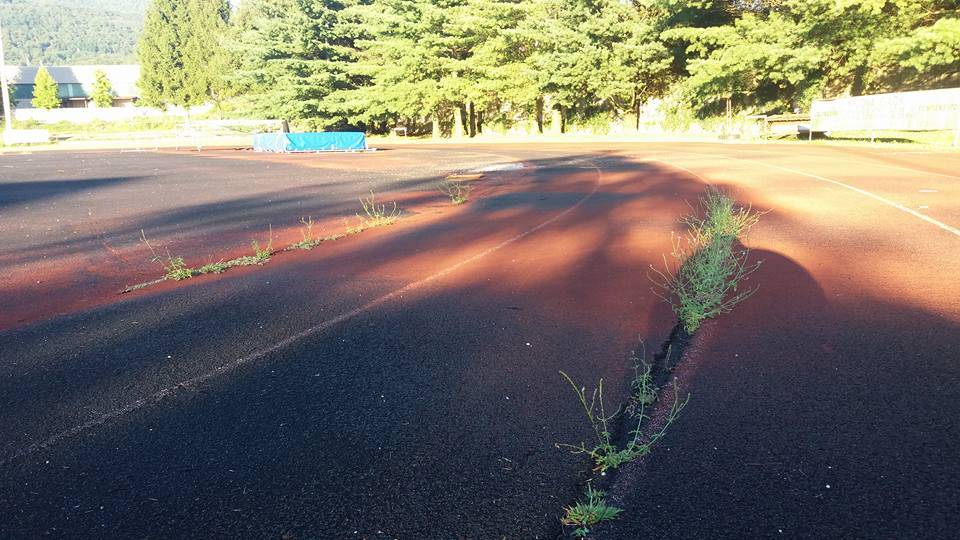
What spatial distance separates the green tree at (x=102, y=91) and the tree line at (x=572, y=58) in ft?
167

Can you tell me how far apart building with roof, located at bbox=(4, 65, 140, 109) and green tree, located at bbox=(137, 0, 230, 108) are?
1206 inches

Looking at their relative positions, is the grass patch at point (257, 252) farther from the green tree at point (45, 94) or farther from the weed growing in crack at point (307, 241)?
the green tree at point (45, 94)

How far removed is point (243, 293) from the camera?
7312 millimetres

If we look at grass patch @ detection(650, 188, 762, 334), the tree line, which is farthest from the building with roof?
grass patch @ detection(650, 188, 762, 334)

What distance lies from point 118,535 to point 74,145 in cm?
6129

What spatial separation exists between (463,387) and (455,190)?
39.2ft

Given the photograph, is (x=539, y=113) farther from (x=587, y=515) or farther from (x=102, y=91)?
(x=102, y=91)

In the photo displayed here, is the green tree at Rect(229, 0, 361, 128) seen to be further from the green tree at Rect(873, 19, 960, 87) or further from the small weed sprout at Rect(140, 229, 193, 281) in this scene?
the small weed sprout at Rect(140, 229, 193, 281)

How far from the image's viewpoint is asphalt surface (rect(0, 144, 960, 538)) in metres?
3.07

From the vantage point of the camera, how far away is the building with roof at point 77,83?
109 meters

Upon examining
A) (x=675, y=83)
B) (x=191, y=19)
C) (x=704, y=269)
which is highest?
(x=191, y=19)

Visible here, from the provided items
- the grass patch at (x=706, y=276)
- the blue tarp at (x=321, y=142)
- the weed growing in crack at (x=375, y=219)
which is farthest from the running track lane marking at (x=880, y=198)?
the blue tarp at (x=321, y=142)

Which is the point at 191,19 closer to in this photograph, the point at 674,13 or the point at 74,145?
the point at 74,145

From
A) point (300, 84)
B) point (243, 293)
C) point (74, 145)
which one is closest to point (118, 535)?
point (243, 293)
